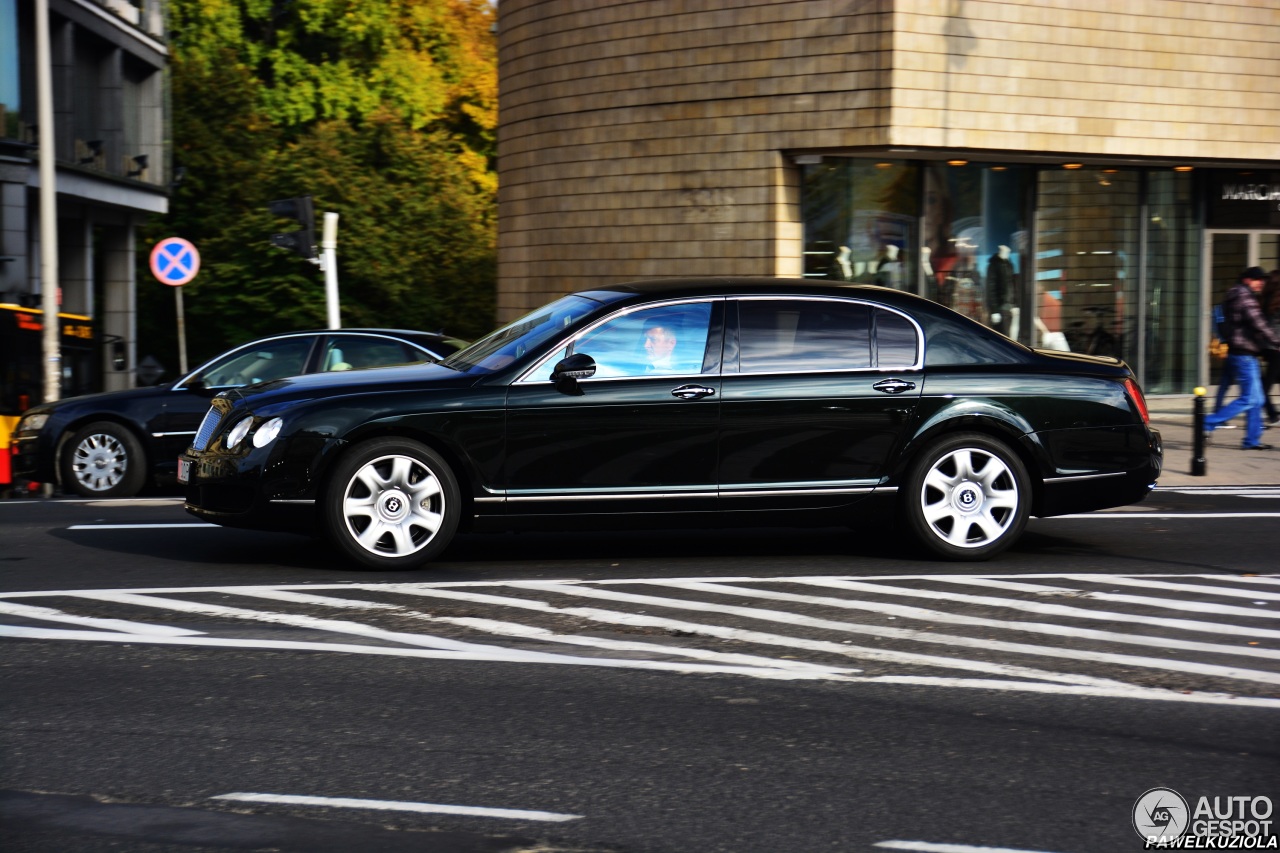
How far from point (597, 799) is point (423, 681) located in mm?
1611

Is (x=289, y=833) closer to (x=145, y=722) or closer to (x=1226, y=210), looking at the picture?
(x=145, y=722)

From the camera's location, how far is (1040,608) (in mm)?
7469

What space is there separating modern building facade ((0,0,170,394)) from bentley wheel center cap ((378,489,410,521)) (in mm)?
16730

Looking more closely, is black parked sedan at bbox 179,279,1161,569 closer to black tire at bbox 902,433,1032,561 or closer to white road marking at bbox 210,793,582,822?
black tire at bbox 902,433,1032,561

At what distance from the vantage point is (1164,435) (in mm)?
17422

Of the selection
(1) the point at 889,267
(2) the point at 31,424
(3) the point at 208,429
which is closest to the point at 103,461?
(2) the point at 31,424

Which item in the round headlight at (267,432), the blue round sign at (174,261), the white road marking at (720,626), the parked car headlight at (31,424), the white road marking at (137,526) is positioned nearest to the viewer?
the white road marking at (720,626)

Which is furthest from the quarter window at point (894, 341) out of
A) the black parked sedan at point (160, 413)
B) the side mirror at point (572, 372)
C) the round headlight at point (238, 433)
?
the black parked sedan at point (160, 413)

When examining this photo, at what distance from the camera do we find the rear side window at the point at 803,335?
865 centimetres

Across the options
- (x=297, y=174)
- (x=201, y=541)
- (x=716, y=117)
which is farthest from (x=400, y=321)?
(x=201, y=541)

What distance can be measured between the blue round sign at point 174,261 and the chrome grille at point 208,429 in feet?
34.4

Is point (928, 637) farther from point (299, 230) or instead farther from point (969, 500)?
point (299, 230)

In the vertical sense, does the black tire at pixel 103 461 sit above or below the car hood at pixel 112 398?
below

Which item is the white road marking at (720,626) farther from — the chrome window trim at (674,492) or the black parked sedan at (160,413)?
the black parked sedan at (160,413)
